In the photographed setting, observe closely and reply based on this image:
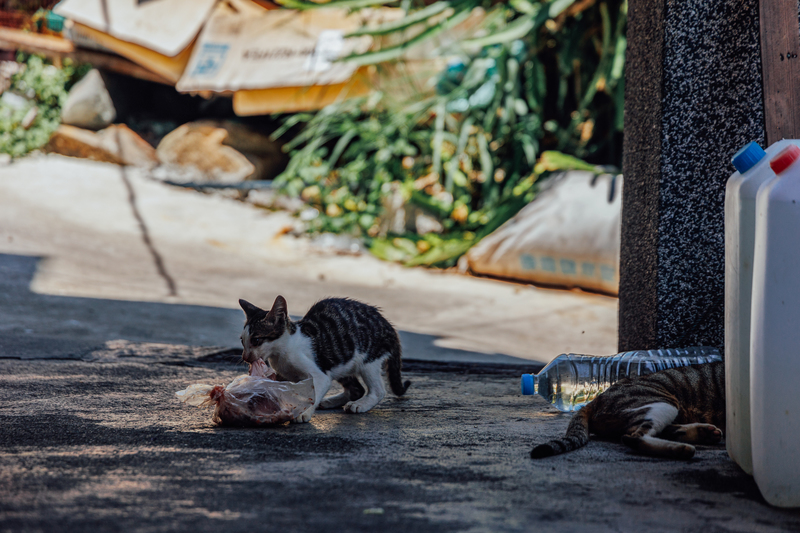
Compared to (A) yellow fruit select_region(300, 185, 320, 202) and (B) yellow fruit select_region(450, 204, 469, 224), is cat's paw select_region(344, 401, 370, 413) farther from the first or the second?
(A) yellow fruit select_region(300, 185, 320, 202)

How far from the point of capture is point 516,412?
2.29 meters

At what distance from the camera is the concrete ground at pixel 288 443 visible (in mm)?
1254

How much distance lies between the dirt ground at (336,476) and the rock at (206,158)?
7692mm

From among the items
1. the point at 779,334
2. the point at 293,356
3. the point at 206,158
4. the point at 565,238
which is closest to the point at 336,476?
the point at 293,356

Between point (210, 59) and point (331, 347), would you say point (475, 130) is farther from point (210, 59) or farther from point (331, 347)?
point (331, 347)

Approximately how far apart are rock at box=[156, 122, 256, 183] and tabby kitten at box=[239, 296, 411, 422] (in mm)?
7536

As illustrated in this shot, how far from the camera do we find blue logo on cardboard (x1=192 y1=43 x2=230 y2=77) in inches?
361

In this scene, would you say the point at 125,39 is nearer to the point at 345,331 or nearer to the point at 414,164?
the point at 414,164

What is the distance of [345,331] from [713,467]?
48.9 inches

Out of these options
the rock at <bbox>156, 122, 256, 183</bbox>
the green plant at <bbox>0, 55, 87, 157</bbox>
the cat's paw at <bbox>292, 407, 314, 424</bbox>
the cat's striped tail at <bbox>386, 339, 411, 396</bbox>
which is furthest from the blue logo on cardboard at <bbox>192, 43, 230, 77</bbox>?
the cat's paw at <bbox>292, 407, 314, 424</bbox>

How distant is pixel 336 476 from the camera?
146cm

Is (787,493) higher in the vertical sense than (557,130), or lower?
lower

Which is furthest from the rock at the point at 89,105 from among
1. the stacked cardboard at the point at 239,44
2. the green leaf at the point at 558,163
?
the green leaf at the point at 558,163

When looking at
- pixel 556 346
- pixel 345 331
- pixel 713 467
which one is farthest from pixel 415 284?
pixel 713 467
